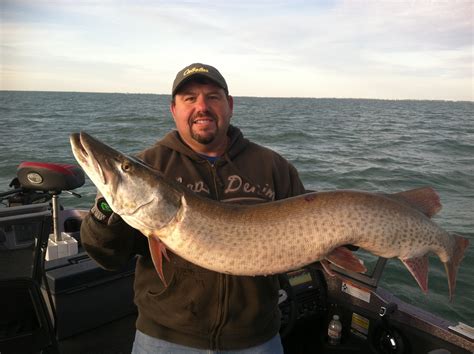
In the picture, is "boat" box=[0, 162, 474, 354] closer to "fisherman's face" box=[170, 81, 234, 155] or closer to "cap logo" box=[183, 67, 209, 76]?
"fisherman's face" box=[170, 81, 234, 155]

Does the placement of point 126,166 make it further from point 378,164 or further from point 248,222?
point 378,164

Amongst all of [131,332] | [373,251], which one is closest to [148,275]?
[373,251]

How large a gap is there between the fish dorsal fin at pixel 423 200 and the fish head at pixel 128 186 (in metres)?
1.41

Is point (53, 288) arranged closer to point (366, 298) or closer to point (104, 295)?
point (104, 295)

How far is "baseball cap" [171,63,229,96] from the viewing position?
110 inches

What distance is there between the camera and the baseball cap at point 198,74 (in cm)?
280

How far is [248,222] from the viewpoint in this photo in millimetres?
2451

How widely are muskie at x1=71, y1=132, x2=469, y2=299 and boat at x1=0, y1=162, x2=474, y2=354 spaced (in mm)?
954

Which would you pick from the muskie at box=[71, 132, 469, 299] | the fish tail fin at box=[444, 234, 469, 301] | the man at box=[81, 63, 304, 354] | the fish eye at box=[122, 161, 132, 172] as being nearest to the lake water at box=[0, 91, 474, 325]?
the fish tail fin at box=[444, 234, 469, 301]

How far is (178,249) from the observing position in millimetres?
2395

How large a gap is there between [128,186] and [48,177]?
7.04 ft

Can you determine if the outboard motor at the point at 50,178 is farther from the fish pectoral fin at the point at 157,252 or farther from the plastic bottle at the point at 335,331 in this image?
the plastic bottle at the point at 335,331

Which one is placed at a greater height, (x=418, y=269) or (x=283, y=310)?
(x=418, y=269)

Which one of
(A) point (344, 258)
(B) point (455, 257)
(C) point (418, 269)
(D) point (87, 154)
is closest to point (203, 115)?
(D) point (87, 154)
